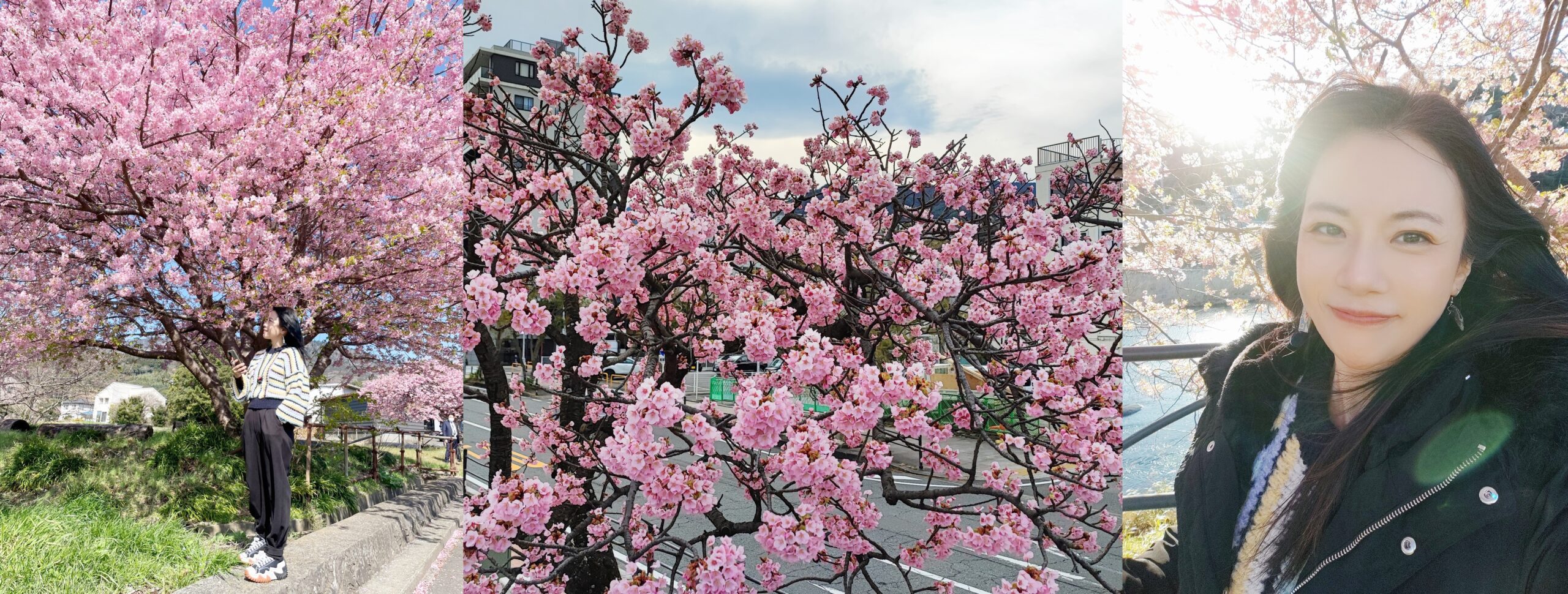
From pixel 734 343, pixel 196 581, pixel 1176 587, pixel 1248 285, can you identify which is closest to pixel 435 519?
pixel 196 581

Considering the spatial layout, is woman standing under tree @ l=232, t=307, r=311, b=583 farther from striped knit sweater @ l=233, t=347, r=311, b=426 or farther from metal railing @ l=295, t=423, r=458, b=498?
metal railing @ l=295, t=423, r=458, b=498

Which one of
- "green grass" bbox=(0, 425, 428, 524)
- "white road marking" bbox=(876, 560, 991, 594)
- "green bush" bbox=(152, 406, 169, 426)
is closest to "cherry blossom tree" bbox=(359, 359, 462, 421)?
"green grass" bbox=(0, 425, 428, 524)

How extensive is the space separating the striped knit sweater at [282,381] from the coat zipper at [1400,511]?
2907 millimetres

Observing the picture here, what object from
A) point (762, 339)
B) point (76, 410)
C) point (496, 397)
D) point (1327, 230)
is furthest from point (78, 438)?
point (1327, 230)

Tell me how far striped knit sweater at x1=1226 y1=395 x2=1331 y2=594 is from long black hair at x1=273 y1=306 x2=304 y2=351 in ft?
9.37

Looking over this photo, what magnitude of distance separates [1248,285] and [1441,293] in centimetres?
35

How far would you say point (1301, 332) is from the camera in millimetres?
1714

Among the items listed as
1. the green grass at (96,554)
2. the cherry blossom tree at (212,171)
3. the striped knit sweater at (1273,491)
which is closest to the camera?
the striped knit sweater at (1273,491)

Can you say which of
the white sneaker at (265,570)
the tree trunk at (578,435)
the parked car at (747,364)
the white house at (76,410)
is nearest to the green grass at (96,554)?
the white sneaker at (265,570)

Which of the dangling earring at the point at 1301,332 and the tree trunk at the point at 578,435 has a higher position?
the dangling earring at the point at 1301,332

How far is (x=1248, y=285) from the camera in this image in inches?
70.1

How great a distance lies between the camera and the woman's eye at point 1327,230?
1.61 meters

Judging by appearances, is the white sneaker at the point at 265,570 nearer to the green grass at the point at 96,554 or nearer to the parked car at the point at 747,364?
the green grass at the point at 96,554

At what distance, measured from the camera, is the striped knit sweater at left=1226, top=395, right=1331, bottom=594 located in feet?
5.55
